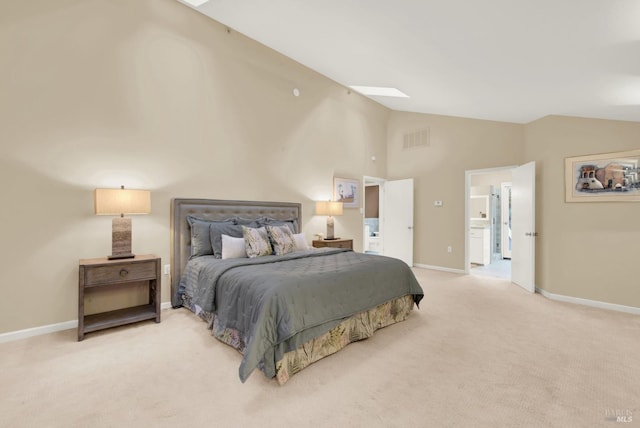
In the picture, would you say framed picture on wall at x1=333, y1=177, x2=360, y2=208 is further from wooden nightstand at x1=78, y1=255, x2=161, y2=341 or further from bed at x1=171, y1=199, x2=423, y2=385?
wooden nightstand at x1=78, y1=255, x2=161, y2=341

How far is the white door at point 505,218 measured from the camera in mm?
7430

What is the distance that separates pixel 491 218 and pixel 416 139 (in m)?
3.01

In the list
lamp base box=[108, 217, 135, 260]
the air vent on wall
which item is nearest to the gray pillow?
lamp base box=[108, 217, 135, 260]

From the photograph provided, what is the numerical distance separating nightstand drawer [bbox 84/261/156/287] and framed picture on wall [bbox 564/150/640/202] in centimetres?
530

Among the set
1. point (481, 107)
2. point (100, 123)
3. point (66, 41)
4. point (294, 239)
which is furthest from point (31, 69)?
point (481, 107)

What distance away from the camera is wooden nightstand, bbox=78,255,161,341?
271cm

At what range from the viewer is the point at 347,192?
5.95 metres

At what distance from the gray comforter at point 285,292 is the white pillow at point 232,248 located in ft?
0.73

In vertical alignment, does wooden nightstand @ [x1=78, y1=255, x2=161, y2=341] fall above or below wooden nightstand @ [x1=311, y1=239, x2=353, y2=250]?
below

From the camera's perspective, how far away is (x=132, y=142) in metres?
3.32

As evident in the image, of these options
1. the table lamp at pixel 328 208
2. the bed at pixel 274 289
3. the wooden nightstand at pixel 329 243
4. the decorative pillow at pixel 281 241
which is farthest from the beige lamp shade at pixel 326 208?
the decorative pillow at pixel 281 241

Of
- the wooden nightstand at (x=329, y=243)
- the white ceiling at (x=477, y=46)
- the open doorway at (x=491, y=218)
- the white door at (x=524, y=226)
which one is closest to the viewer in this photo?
the white ceiling at (x=477, y=46)

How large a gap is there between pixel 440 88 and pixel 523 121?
1638mm

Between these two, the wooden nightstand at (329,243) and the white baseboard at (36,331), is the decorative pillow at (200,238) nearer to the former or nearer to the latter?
the white baseboard at (36,331)
